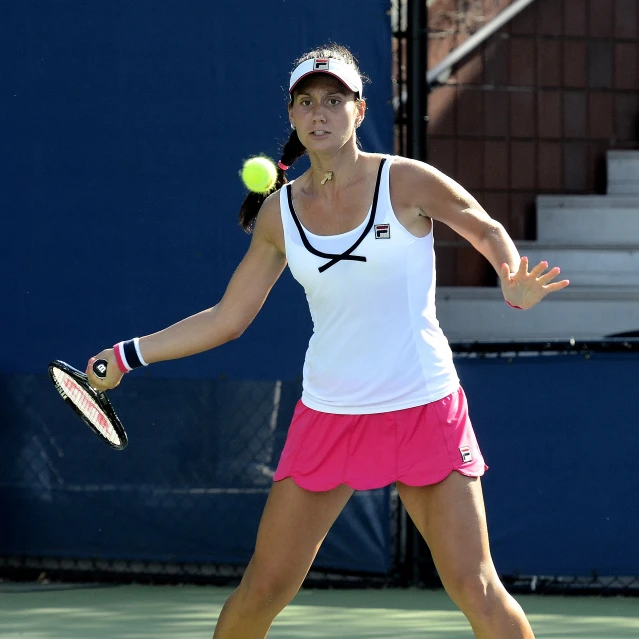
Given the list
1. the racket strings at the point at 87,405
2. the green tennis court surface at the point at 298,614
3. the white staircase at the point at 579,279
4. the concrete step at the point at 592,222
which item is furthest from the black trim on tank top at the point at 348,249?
the concrete step at the point at 592,222

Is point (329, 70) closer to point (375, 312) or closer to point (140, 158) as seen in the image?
point (375, 312)

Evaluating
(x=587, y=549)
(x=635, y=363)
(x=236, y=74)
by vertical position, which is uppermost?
(x=236, y=74)

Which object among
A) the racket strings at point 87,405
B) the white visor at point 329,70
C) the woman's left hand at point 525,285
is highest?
the white visor at point 329,70

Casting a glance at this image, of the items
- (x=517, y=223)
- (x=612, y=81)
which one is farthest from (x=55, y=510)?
(x=612, y=81)

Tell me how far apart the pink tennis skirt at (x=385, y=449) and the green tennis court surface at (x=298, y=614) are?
60.7 inches

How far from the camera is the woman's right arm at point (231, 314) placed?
352cm

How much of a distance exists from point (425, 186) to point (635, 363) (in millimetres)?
2171

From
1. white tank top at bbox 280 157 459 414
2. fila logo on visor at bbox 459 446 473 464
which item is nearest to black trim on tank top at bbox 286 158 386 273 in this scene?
white tank top at bbox 280 157 459 414

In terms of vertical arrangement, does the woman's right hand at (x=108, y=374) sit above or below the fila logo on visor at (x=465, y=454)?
above

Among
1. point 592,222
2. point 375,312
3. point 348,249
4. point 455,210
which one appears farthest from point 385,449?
point 592,222

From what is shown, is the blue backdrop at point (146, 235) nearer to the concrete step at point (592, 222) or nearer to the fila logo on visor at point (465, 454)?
the fila logo on visor at point (465, 454)

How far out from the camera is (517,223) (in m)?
8.28

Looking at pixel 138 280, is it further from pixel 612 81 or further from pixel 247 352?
pixel 612 81

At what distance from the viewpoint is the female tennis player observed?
10.6ft
